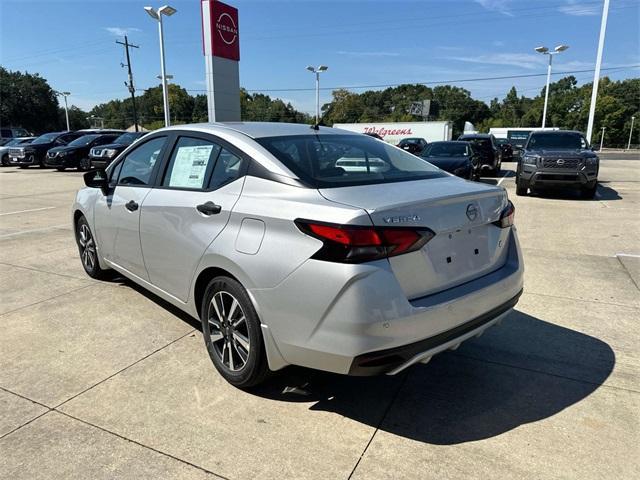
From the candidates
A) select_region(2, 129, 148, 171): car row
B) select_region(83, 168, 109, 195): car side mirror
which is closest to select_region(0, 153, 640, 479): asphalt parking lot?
select_region(83, 168, 109, 195): car side mirror

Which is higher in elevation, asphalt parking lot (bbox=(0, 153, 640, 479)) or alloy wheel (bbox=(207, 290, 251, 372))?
alloy wheel (bbox=(207, 290, 251, 372))

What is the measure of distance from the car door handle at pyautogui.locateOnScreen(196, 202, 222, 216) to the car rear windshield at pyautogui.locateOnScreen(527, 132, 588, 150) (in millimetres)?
11251

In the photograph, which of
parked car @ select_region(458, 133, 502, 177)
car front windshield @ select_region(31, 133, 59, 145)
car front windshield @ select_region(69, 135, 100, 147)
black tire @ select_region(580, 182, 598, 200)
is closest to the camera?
black tire @ select_region(580, 182, 598, 200)

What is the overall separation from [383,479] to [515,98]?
440 ft

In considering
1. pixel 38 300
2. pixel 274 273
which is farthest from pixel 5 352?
pixel 274 273

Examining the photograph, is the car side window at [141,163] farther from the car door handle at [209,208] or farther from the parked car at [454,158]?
the parked car at [454,158]

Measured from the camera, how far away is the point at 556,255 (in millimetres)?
6191

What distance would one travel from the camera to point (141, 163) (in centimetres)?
402

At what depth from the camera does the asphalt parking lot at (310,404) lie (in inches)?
92.7

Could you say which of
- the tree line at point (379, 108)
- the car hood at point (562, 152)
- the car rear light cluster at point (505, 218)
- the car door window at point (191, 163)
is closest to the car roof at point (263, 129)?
the car door window at point (191, 163)

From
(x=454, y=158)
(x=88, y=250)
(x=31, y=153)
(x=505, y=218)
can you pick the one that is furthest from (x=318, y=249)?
(x=31, y=153)

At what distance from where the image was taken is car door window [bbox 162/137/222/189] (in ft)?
10.6

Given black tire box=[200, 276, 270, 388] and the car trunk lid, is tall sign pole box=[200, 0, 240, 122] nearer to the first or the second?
black tire box=[200, 276, 270, 388]

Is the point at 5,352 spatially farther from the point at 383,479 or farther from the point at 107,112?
the point at 107,112
